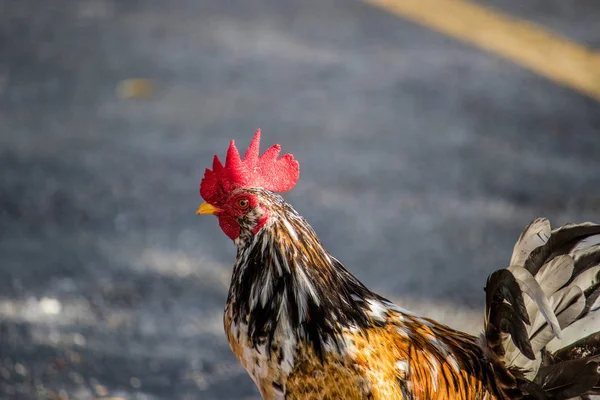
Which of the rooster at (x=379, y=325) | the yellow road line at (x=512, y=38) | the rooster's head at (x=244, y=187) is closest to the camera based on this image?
the rooster at (x=379, y=325)

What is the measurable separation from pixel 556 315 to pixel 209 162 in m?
3.13

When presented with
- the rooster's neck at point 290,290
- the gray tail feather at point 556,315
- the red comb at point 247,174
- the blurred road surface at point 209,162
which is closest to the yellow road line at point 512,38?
the blurred road surface at point 209,162

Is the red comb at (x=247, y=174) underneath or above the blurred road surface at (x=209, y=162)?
underneath

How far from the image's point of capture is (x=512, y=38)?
6.46 metres

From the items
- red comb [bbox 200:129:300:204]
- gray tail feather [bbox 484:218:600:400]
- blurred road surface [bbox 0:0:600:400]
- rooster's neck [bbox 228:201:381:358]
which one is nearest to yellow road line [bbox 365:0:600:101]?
blurred road surface [bbox 0:0:600:400]

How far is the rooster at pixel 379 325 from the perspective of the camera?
2.38 meters

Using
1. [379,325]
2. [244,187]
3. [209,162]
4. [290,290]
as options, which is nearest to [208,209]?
[244,187]

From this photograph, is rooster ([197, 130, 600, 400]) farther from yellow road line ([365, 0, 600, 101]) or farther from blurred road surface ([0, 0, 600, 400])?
yellow road line ([365, 0, 600, 101])

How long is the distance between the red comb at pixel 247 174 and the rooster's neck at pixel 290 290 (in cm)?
14

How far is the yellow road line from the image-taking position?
6.01 metres

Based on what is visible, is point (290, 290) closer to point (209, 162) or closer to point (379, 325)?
point (379, 325)

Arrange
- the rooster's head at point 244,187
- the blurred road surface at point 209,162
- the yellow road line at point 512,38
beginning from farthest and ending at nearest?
the yellow road line at point 512,38
the blurred road surface at point 209,162
the rooster's head at point 244,187

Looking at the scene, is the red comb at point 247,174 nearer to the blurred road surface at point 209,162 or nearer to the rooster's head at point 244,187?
the rooster's head at point 244,187

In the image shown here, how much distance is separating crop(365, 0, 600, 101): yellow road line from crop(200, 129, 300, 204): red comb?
149 inches
